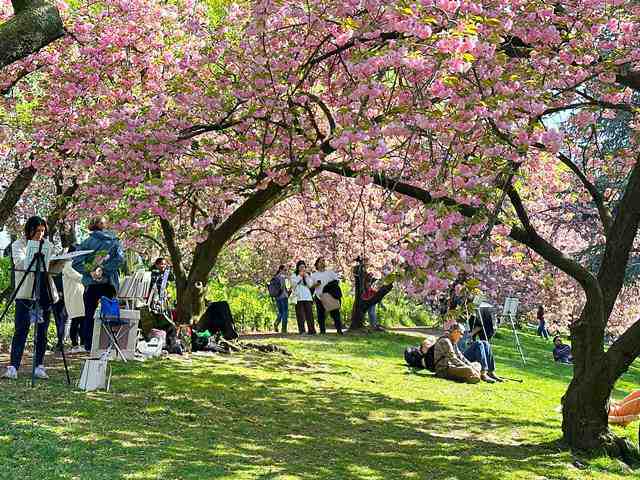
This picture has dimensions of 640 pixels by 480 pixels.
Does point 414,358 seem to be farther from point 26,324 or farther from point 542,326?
point 542,326

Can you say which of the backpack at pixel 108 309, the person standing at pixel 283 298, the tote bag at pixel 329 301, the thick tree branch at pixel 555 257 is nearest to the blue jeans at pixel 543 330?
the person standing at pixel 283 298

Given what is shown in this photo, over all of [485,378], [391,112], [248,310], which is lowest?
[485,378]

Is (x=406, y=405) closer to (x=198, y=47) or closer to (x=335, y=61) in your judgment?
(x=335, y=61)

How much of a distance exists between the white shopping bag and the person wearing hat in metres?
5.75

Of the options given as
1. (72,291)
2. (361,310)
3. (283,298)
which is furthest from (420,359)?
(72,291)

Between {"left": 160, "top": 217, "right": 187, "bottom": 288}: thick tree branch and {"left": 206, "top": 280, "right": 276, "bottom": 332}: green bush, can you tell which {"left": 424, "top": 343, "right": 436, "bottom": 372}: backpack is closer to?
{"left": 160, "top": 217, "right": 187, "bottom": 288}: thick tree branch

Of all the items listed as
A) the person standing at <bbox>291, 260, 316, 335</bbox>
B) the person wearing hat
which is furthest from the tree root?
the person standing at <bbox>291, 260, 316, 335</bbox>

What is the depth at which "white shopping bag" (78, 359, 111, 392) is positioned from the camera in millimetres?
7695

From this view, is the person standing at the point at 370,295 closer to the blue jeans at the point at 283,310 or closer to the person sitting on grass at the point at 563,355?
the blue jeans at the point at 283,310

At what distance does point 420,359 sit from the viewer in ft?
42.6

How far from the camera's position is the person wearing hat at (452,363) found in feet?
39.2

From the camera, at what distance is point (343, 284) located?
27.0 meters

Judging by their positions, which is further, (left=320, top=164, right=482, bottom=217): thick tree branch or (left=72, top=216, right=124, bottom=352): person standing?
(left=72, top=216, right=124, bottom=352): person standing

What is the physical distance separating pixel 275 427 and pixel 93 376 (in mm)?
1863
